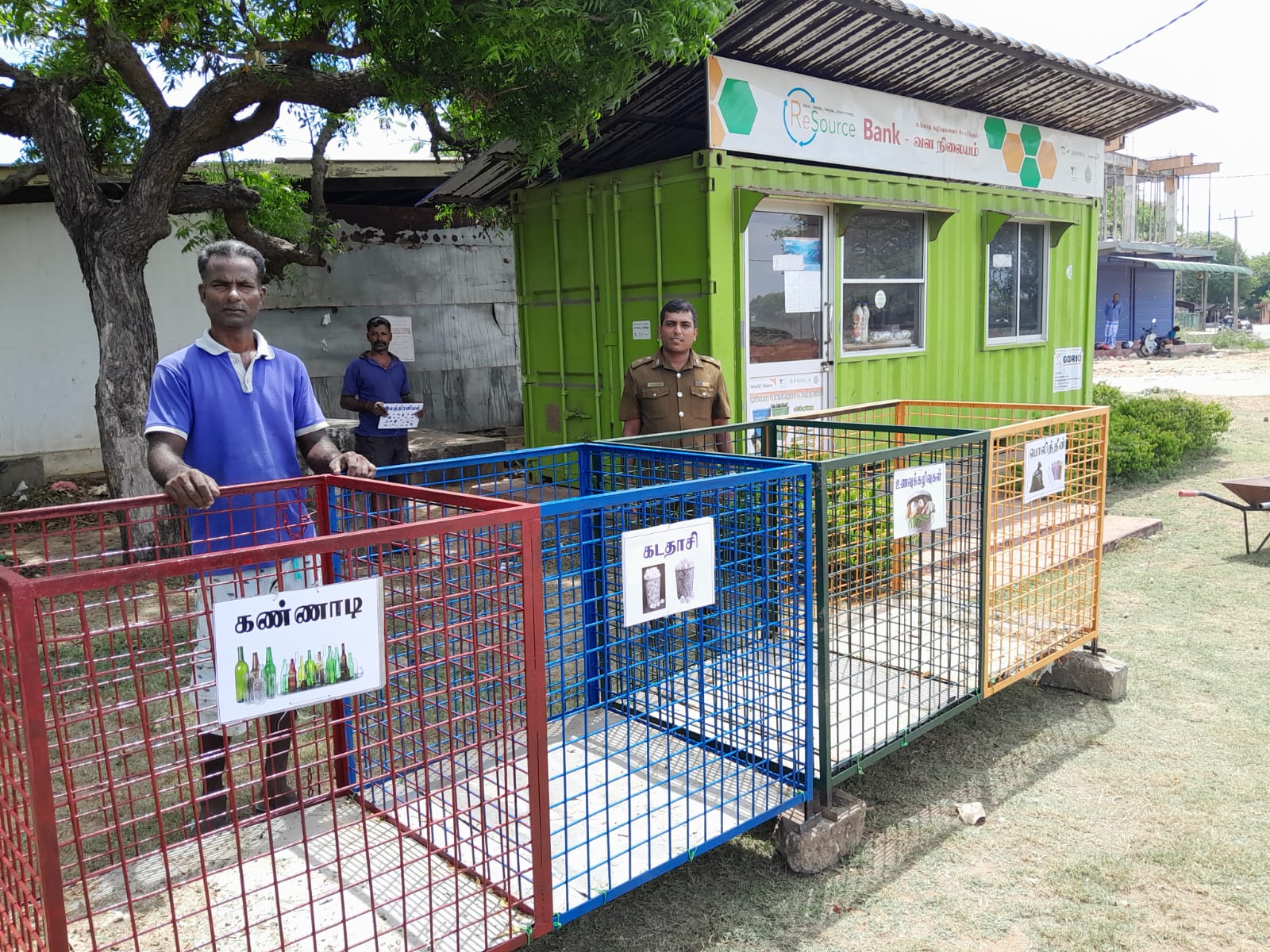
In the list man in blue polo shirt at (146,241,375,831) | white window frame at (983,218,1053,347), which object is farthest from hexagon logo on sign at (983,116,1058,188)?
man in blue polo shirt at (146,241,375,831)

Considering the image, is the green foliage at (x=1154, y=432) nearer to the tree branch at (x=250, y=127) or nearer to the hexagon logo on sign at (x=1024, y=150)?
the hexagon logo on sign at (x=1024, y=150)

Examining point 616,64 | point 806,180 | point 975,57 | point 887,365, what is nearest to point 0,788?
point 616,64

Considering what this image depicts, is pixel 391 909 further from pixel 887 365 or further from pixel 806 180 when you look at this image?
pixel 887 365

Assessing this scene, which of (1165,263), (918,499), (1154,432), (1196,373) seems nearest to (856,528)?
(918,499)

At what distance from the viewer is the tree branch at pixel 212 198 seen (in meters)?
8.12

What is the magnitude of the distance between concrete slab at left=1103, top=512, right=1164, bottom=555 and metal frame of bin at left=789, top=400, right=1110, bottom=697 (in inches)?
125

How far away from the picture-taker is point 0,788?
211 centimetres

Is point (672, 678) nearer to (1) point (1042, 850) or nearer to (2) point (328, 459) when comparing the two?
(2) point (328, 459)

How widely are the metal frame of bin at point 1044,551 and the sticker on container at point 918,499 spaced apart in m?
0.36

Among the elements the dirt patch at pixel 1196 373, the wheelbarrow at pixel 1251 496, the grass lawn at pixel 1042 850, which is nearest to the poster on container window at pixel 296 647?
the grass lawn at pixel 1042 850

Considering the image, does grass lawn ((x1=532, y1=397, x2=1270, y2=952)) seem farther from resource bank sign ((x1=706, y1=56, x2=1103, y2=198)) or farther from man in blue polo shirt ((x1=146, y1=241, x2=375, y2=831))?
resource bank sign ((x1=706, y1=56, x2=1103, y2=198))

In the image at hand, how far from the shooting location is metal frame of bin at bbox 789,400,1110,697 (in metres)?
4.11

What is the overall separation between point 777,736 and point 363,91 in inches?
232

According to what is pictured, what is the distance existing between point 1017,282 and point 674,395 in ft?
21.4
